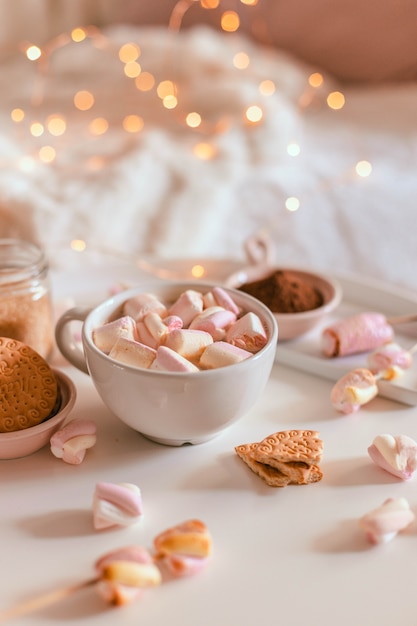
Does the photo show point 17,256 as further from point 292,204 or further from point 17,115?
point 17,115

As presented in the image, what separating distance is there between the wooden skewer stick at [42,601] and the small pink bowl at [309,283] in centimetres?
43

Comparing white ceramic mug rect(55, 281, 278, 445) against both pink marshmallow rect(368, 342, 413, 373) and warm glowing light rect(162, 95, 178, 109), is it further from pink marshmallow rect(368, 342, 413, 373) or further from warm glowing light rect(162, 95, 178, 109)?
warm glowing light rect(162, 95, 178, 109)

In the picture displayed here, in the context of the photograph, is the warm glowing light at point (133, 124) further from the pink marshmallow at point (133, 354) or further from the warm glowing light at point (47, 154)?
the pink marshmallow at point (133, 354)

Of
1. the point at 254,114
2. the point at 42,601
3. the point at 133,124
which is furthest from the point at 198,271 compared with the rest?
the point at 133,124

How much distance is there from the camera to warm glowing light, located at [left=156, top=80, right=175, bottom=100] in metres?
1.91

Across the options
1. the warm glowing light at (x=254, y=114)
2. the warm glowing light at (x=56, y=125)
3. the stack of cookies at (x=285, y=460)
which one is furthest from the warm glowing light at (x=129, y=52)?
the stack of cookies at (x=285, y=460)

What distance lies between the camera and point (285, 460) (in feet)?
2.29

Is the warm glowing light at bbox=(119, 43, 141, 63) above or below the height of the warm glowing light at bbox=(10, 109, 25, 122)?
above

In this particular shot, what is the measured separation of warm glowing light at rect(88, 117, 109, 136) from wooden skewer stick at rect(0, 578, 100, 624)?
1423 mm

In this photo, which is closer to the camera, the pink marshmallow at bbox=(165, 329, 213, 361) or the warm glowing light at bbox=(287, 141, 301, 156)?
the pink marshmallow at bbox=(165, 329, 213, 361)

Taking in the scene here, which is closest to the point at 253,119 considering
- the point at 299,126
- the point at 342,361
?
the point at 299,126

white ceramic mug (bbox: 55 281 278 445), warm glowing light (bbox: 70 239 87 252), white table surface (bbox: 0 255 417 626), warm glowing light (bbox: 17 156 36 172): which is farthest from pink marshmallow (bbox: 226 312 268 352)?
warm glowing light (bbox: 17 156 36 172)

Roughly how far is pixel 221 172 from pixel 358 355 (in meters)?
0.80

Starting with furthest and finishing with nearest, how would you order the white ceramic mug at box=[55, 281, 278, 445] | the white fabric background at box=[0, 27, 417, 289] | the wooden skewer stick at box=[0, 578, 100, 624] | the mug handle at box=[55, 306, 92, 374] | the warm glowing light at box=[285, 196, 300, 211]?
the warm glowing light at box=[285, 196, 300, 211], the white fabric background at box=[0, 27, 417, 289], the mug handle at box=[55, 306, 92, 374], the white ceramic mug at box=[55, 281, 278, 445], the wooden skewer stick at box=[0, 578, 100, 624]
